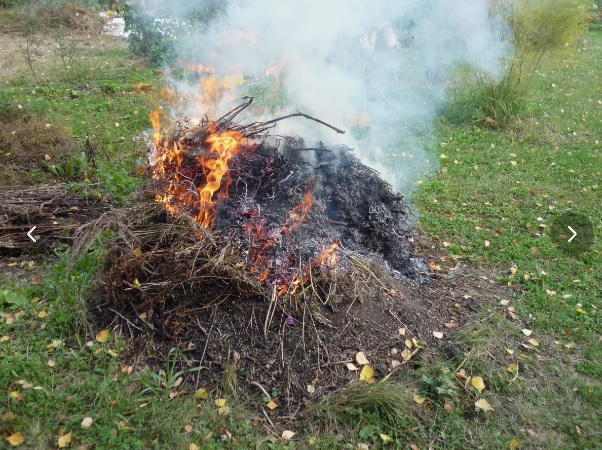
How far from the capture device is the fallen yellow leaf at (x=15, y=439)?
9.02 ft

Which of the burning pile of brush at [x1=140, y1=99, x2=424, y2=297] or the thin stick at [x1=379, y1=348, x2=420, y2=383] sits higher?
the burning pile of brush at [x1=140, y1=99, x2=424, y2=297]

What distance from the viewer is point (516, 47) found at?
8.08 m

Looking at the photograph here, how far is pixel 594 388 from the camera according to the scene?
3.34m

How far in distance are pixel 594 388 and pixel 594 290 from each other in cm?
126

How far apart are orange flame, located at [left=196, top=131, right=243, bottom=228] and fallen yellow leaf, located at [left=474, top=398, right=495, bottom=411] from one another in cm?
230

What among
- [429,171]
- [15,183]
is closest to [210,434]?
[15,183]

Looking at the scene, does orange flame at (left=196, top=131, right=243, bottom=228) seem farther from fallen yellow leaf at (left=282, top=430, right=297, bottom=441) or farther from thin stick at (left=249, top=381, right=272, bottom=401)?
fallen yellow leaf at (left=282, top=430, right=297, bottom=441)

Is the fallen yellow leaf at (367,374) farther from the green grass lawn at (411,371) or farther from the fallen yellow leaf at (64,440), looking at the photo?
the fallen yellow leaf at (64,440)

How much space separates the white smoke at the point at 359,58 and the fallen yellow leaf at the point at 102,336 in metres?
2.74

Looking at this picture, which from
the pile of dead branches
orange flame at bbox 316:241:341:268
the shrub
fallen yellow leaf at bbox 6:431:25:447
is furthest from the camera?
the shrub

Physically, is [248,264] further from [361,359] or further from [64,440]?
[64,440]

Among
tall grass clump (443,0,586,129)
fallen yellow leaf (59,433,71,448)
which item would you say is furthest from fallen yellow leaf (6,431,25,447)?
tall grass clump (443,0,586,129)

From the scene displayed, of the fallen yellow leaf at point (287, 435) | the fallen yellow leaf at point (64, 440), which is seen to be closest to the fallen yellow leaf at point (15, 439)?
the fallen yellow leaf at point (64, 440)

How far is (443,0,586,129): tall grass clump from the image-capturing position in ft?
25.3
